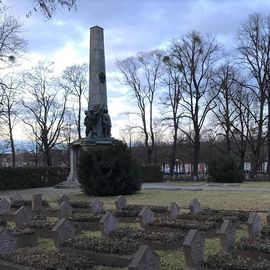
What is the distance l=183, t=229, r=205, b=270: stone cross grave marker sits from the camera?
6840 millimetres

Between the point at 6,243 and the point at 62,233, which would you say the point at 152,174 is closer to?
the point at 62,233

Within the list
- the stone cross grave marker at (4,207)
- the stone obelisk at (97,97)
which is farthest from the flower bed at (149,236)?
the stone obelisk at (97,97)

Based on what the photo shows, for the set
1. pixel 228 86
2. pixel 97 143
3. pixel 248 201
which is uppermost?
pixel 228 86

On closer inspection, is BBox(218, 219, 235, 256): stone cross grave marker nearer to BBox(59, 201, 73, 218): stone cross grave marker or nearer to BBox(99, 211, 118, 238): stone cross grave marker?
BBox(99, 211, 118, 238): stone cross grave marker

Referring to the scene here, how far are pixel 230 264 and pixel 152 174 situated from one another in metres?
38.8

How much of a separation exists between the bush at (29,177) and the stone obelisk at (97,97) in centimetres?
984

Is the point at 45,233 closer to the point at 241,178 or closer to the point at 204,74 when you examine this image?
the point at 241,178

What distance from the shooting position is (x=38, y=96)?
58.7 metres

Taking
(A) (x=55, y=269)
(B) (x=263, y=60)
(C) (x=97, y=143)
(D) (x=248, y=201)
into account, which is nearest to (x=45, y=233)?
(A) (x=55, y=269)

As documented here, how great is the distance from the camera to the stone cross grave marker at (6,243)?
800cm

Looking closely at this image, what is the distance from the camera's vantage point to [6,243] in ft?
26.6

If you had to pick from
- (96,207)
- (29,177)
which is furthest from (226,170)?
(96,207)

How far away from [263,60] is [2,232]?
143 ft

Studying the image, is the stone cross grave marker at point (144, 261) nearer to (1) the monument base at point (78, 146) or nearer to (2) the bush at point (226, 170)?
(1) the monument base at point (78, 146)
